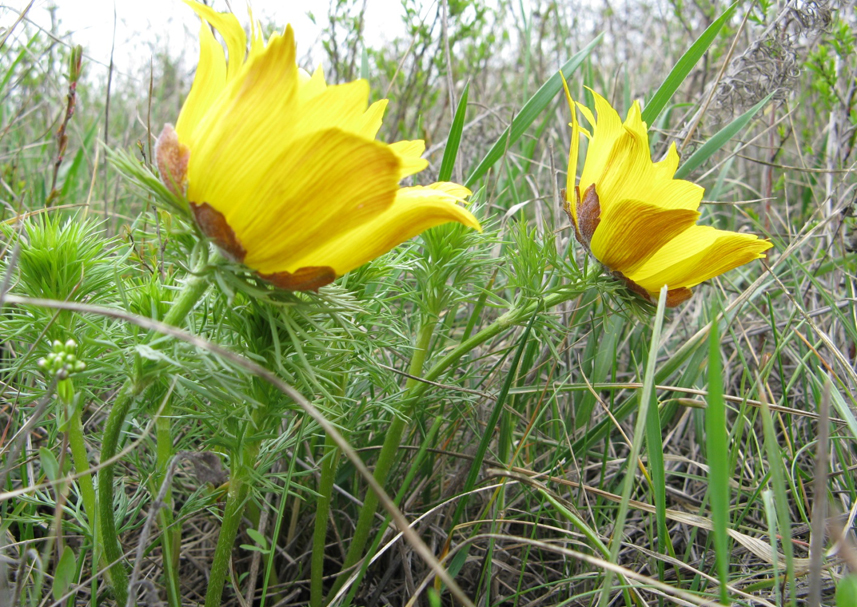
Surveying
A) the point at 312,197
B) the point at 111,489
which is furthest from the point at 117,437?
the point at 312,197

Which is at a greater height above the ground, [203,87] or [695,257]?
[203,87]

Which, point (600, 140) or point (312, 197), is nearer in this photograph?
point (312, 197)

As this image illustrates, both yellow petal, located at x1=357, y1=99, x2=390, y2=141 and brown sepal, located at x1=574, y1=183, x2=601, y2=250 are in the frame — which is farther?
brown sepal, located at x1=574, y1=183, x2=601, y2=250

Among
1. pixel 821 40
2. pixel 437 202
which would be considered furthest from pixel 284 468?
pixel 821 40

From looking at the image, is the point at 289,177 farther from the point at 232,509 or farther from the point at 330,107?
the point at 232,509

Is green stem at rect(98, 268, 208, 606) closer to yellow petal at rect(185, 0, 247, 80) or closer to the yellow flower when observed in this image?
the yellow flower

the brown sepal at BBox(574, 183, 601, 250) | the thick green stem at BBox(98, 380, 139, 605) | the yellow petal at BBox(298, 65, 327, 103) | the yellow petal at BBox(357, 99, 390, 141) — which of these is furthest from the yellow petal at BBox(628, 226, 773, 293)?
the thick green stem at BBox(98, 380, 139, 605)
